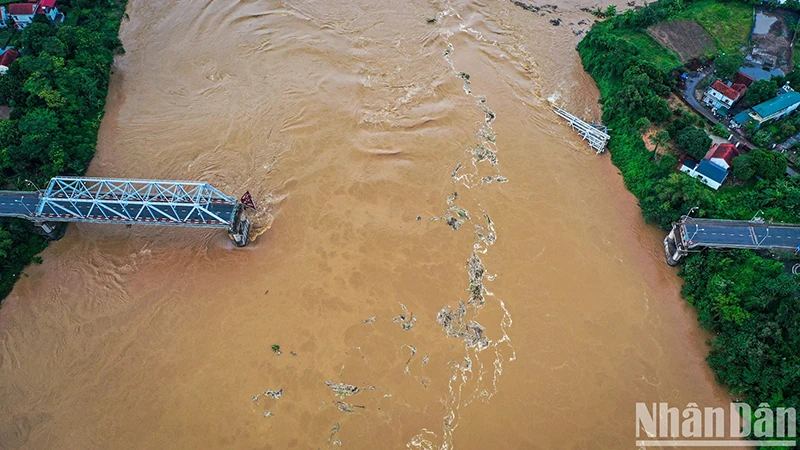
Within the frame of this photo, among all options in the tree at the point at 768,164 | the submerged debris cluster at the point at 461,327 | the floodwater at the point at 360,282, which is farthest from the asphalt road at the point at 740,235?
the submerged debris cluster at the point at 461,327

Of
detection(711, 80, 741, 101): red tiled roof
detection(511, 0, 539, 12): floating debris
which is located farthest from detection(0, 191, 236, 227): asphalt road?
detection(511, 0, 539, 12): floating debris

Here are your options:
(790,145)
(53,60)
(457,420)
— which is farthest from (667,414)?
(53,60)

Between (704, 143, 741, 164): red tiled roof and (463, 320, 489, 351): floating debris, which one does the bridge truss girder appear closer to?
(463, 320, 489, 351): floating debris

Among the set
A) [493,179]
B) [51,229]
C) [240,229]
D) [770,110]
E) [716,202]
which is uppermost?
[770,110]

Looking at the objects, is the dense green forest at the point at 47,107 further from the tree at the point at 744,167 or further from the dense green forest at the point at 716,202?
the tree at the point at 744,167

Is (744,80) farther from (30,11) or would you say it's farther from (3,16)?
(3,16)

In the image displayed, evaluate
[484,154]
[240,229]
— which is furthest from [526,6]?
[240,229]
